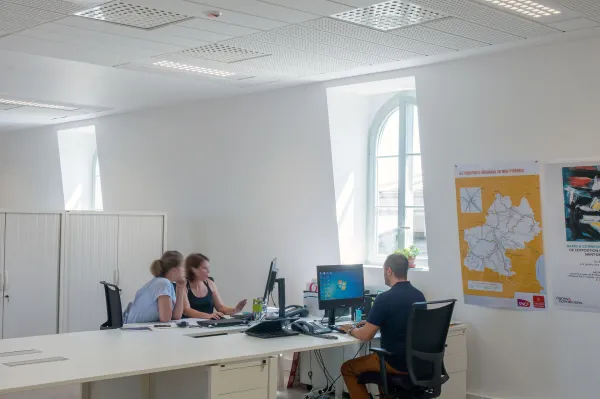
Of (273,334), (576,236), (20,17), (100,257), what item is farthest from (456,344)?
(100,257)

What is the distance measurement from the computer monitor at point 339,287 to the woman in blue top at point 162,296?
1205 mm

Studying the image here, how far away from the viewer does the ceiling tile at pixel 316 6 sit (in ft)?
15.5

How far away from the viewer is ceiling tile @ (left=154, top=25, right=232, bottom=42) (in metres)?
5.52

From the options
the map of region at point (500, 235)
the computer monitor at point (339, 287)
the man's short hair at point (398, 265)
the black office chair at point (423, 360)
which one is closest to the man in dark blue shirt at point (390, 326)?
the man's short hair at point (398, 265)

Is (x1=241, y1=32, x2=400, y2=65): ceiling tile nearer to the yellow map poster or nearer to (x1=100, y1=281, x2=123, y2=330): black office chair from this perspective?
the yellow map poster

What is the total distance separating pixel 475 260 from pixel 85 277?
456 cm

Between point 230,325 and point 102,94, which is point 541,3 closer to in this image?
point 230,325

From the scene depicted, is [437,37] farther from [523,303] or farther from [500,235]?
[523,303]

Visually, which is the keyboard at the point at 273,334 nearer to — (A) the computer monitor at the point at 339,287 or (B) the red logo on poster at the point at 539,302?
(A) the computer monitor at the point at 339,287

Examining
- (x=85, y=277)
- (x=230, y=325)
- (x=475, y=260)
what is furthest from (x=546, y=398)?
(x=85, y=277)

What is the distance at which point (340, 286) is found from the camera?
21.6 feet

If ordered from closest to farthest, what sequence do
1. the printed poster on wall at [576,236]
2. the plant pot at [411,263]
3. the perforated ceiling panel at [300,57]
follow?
1. the printed poster on wall at [576,236]
2. the perforated ceiling panel at [300,57]
3. the plant pot at [411,263]

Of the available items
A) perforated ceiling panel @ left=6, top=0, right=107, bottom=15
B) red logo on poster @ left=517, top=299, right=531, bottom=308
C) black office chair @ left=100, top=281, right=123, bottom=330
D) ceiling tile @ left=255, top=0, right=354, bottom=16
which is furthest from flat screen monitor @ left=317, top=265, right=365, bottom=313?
perforated ceiling panel @ left=6, top=0, right=107, bottom=15

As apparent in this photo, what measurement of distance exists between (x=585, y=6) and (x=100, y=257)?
6.09m
